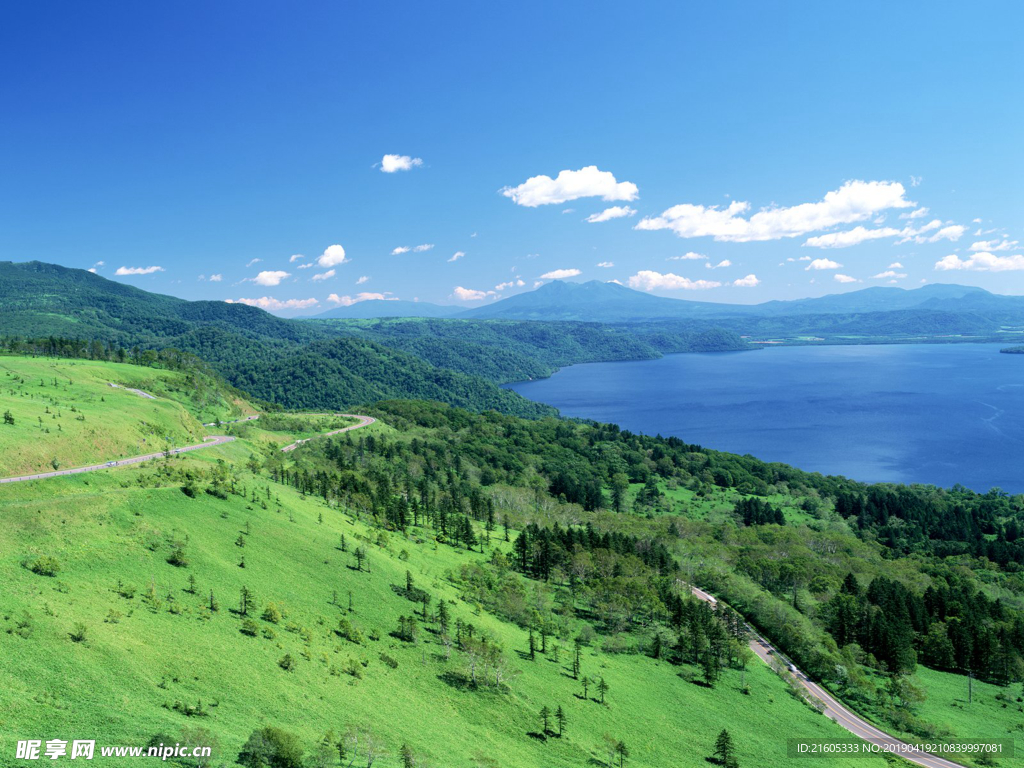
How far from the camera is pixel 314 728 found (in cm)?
4016

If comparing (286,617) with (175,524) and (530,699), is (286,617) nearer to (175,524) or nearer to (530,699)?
(175,524)

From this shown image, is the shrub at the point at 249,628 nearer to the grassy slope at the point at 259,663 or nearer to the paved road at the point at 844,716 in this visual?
the grassy slope at the point at 259,663

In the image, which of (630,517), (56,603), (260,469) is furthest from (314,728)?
(630,517)

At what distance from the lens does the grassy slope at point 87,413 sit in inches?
3007

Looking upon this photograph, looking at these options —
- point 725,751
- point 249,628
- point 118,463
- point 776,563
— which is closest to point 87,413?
point 118,463

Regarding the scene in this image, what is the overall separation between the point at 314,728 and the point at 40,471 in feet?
190

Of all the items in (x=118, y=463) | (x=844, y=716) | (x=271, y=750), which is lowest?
(x=844, y=716)

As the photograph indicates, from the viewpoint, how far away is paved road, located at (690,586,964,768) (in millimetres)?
65750

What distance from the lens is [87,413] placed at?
9981cm

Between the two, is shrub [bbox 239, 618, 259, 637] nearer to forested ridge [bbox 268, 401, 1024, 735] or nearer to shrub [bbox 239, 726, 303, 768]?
shrub [bbox 239, 726, 303, 768]

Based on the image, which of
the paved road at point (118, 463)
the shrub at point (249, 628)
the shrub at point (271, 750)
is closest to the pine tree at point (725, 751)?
the shrub at point (271, 750)

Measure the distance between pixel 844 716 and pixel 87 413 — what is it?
423 feet

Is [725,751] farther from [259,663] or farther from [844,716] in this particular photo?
[259,663]

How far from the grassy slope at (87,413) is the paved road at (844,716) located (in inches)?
4267
